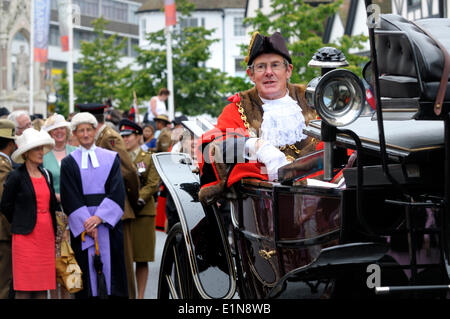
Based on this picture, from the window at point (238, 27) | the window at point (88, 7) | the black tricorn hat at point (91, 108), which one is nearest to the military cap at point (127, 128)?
the black tricorn hat at point (91, 108)

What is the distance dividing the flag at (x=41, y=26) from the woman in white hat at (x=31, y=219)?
17380 mm

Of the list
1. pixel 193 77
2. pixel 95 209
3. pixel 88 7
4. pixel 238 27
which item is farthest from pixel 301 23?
pixel 88 7

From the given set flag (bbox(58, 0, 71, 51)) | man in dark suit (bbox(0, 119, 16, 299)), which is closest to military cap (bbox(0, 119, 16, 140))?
man in dark suit (bbox(0, 119, 16, 299))

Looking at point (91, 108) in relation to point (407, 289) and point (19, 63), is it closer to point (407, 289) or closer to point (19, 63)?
point (407, 289)

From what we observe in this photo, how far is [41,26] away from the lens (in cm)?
2362

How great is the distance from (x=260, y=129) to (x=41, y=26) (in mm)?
20762

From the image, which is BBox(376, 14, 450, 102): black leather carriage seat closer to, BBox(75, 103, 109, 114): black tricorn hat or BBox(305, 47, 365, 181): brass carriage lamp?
BBox(305, 47, 365, 181): brass carriage lamp

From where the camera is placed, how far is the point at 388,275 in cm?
272

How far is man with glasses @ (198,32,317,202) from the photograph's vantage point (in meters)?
3.86

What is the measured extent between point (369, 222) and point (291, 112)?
1671 mm

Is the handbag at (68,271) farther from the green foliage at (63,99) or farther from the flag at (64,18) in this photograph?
the green foliage at (63,99)

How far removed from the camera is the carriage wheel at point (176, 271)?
479 centimetres

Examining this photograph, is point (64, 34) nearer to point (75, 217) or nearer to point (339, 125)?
point (75, 217)
